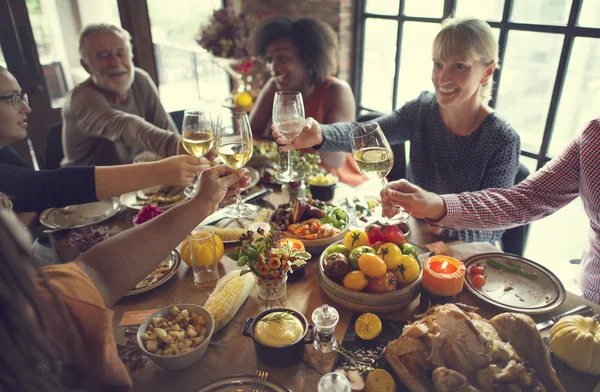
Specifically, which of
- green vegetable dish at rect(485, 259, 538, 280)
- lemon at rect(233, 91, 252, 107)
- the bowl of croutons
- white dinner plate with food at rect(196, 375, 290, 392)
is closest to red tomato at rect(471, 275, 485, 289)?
green vegetable dish at rect(485, 259, 538, 280)

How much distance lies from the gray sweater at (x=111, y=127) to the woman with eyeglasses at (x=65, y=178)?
40 centimetres

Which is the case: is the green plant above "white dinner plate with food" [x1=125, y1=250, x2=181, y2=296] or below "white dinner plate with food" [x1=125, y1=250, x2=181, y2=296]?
above

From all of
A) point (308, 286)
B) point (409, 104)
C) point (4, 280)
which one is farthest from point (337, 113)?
point (4, 280)

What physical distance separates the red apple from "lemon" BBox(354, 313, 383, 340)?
0.07 meters

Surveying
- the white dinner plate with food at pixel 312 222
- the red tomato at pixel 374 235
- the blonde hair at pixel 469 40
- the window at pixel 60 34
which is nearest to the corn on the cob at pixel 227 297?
the white dinner plate with food at pixel 312 222

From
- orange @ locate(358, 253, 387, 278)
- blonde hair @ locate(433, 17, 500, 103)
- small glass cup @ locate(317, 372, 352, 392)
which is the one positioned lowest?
small glass cup @ locate(317, 372, 352, 392)

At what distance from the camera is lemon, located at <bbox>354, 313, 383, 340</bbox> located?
3.24ft

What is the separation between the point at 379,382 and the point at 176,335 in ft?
1.53

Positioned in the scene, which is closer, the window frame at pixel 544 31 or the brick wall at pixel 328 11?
the window frame at pixel 544 31

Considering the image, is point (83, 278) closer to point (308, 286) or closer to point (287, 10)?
point (308, 286)

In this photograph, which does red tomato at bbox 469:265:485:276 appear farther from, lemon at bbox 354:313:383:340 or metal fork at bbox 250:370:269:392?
metal fork at bbox 250:370:269:392

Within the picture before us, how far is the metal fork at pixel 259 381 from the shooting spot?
2.83ft

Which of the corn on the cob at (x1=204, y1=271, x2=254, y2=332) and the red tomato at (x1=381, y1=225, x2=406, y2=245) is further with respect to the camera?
the red tomato at (x1=381, y1=225, x2=406, y2=245)

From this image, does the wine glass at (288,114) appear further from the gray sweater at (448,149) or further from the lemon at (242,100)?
the lemon at (242,100)
